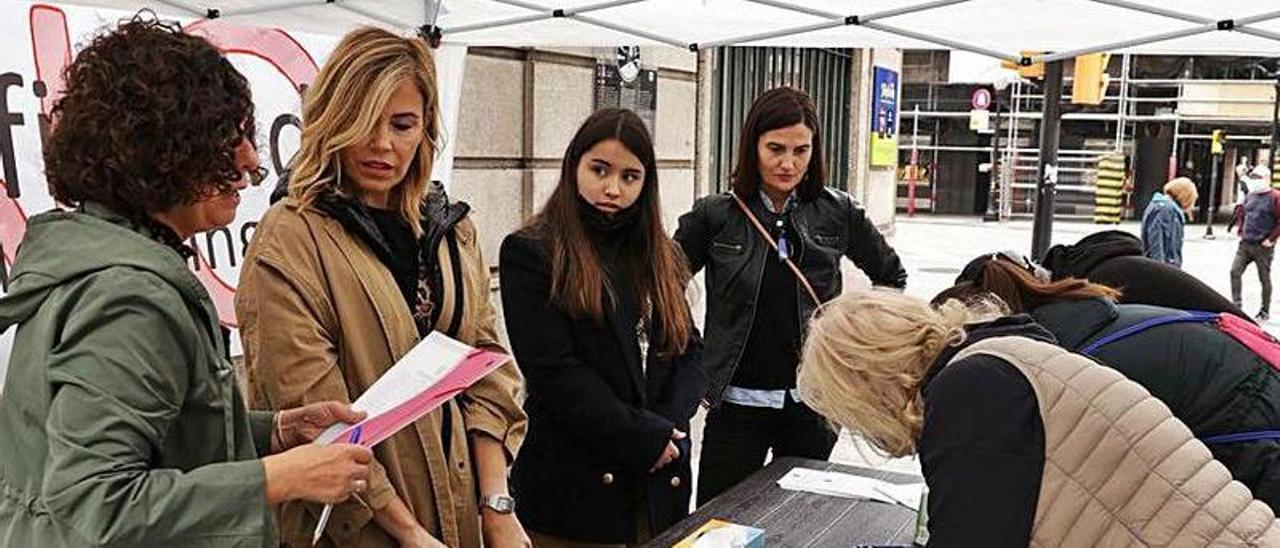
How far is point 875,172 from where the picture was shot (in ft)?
45.5

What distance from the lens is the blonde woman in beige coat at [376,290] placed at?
1.75m

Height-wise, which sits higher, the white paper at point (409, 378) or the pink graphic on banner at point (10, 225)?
the pink graphic on banner at point (10, 225)

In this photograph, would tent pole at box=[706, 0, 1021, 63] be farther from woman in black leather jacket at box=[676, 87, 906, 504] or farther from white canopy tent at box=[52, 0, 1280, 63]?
woman in black leather jacket at box=[676, 87, 906, 504]

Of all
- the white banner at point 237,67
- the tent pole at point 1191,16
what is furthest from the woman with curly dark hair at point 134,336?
the tent pole at point 1191,16

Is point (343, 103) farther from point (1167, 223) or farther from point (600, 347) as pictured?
point (1167, 223)

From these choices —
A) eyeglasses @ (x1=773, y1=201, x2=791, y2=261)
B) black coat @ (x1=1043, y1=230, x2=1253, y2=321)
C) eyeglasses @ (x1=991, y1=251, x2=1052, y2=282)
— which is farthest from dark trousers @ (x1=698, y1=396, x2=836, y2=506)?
eyeglasses @ (x1=991, y1=251, x2=1052, y2=282)

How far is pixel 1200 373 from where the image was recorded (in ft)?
5.94

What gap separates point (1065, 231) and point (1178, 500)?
23.6m

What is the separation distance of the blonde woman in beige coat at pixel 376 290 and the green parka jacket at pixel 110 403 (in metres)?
0.48

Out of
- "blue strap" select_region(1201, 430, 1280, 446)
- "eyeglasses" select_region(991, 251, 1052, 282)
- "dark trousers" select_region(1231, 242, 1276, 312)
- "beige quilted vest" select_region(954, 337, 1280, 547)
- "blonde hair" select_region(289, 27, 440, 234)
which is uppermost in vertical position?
"blonde hair" select_region(289, 27, 440, 234)

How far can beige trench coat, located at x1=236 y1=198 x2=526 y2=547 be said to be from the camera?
1.74m

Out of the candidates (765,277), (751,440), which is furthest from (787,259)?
(751,440)

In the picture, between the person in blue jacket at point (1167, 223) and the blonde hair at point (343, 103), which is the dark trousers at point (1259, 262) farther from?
the blonde hair at point (343, 103)

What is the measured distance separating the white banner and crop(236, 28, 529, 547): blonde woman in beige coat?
520 mm
